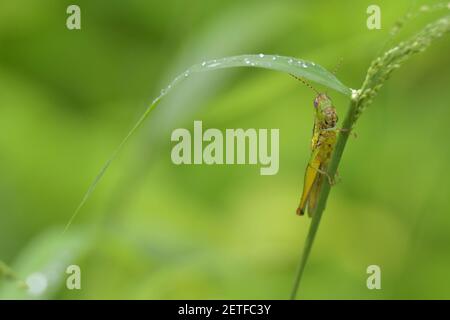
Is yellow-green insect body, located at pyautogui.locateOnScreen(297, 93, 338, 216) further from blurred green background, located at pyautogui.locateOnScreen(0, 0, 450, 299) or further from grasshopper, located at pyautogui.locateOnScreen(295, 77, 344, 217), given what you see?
blurred green background, located at pyautogui.locateOnScreen(0, 0, 450, 299)

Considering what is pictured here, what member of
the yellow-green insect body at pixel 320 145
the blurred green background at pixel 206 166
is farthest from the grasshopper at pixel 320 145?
the blurred green background at pixel 206 166

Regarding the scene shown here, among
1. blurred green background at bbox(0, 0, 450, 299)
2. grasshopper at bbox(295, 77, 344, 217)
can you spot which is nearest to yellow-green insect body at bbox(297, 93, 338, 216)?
grasshopper at bbox(295, 77, 344, 217)

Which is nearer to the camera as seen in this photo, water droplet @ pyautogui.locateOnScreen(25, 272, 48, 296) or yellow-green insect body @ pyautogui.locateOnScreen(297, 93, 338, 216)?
yellow-green insect body @ pyautogui.locateOnScreen(297, 93, 338, 216)

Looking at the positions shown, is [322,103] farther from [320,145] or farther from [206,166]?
[206,166]

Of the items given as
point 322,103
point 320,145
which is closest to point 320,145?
point 320,145

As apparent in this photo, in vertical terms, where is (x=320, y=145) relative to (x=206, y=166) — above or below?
below

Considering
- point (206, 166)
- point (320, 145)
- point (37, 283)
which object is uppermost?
point (206, 166)

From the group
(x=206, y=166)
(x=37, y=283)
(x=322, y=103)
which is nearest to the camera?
(x=322, y=103)

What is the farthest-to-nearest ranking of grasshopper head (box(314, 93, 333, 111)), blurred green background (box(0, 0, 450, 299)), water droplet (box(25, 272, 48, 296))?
blurred green background (box(0, 0, 450, 299)) → water droplet (box(25, 272, 48, 296)) → grasshopper head (box(314, 93, 333, 111))
